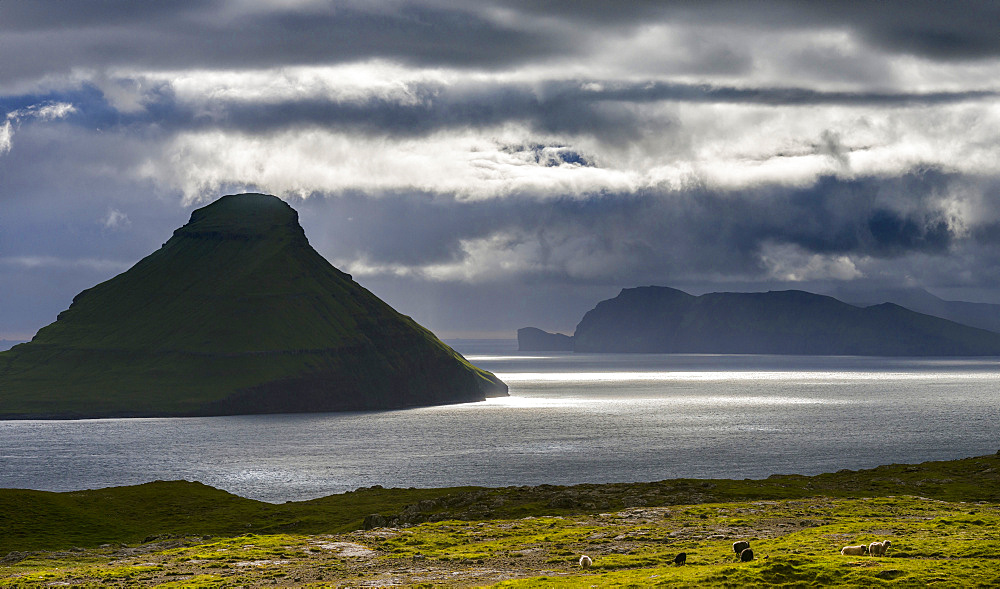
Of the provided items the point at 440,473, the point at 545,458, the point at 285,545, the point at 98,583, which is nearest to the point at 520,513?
the point at 285,545

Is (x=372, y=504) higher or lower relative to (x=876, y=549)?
lower

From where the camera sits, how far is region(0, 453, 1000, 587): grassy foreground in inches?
1775

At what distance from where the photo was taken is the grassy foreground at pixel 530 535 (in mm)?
45094

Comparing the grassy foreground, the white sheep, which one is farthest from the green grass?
A: the white sheep

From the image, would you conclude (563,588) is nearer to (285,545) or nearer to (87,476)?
(285,545)

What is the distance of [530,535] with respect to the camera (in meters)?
68.4

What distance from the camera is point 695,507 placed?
8125cm

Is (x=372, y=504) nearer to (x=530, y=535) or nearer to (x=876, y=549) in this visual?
(x=530, y=535)

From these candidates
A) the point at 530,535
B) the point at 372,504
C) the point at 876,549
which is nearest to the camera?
the point at 876,549

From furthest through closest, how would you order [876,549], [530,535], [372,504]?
1. [372,504]
2. [530,535]
3. [876,549]

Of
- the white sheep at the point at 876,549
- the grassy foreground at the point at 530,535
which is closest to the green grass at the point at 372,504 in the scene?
the grassy foreground at the point at 530,535

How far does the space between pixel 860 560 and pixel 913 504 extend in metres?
41.3

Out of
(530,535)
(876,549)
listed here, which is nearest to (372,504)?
(530,535)

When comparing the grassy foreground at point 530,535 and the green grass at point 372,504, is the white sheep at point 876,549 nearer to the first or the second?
the grassy foreground at point 530,535
